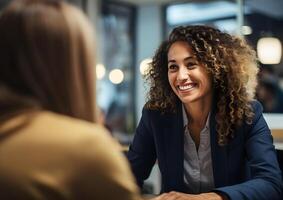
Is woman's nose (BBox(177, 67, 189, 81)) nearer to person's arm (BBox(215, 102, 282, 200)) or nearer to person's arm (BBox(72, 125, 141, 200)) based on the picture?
person's arm (BBox(215, 102, 282, 200))

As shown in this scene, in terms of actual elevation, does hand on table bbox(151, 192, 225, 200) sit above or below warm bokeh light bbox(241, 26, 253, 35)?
below

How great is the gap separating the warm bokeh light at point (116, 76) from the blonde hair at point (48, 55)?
542 centimetres

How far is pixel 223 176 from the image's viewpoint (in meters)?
→ 1.55

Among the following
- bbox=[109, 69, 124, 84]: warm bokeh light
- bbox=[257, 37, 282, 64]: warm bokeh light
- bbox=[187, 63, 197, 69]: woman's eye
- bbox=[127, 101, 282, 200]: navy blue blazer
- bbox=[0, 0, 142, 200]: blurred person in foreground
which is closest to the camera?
bbox=[0, 0, 142, 200]: blurred person in foreground

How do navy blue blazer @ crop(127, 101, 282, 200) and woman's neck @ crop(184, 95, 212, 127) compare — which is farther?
woman's neck @ crop(184, 95, 212, 127)

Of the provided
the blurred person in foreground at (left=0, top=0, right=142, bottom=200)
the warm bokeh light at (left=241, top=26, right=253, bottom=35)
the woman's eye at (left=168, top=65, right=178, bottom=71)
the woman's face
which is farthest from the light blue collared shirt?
the warm bokeh light at (left=241, top=26, right=253, bottom=35)

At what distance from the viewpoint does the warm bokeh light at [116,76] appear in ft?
20.4

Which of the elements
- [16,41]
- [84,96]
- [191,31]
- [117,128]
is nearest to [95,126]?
[84,96]

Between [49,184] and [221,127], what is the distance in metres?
0.98

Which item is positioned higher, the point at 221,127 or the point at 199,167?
the point at 221,127

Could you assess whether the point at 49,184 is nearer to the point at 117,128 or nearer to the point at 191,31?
the point at 191,31

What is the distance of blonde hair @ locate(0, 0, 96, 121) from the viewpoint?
0.75 m

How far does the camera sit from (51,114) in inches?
29.8

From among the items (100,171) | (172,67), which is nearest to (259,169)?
(172,67)
